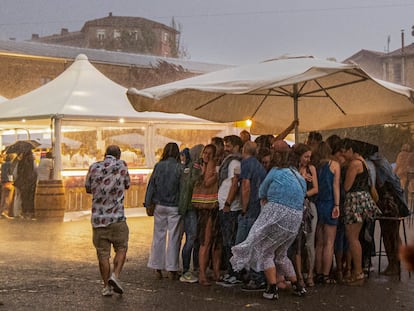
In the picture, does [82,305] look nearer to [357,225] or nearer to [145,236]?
[357,225]

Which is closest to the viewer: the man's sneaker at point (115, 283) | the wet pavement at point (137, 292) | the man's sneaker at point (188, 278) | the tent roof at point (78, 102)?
the wet pavement at point (137, 292)

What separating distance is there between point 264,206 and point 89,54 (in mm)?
42811

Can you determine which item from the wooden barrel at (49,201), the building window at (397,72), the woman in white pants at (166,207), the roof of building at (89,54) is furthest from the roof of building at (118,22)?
the woman in white pants at (166,207)

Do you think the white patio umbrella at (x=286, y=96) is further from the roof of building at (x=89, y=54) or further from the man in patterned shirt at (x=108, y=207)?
the roof of building at (x=89, y=54)

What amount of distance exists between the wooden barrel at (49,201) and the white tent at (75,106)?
660 mm

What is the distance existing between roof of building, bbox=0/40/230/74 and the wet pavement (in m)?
37.7

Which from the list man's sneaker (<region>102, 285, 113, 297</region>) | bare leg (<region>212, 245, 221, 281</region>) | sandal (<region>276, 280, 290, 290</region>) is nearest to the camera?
man's sneaker (<region>102, 285, 113, 297</region>)

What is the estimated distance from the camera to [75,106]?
17094mm

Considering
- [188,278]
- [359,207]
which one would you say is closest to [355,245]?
[359,207]

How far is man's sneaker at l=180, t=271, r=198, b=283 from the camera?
336 inches

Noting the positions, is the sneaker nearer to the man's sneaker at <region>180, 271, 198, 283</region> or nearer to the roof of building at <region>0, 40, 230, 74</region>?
the man's sneaker at <region>180, 271, 198, 283</region>

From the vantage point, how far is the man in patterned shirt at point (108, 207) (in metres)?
7.54

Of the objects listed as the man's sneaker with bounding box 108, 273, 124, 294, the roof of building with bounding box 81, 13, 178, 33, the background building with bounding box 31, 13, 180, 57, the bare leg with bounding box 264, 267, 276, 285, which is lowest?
the man's sneaker with bounding box 108, 273, 124, 294

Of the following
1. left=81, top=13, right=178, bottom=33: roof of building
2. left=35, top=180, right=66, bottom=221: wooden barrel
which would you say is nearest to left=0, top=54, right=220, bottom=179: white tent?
left=35, top=180, right=66, bottom=221: wooden barrel
